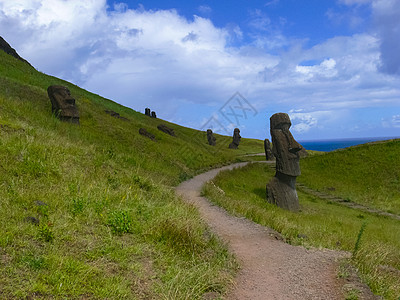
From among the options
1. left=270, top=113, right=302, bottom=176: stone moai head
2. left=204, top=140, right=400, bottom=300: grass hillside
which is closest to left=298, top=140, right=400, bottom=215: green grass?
left=204, top=140, right=400, bottom=300: grass hillside

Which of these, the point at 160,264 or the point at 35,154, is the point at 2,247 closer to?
the point at 160,264

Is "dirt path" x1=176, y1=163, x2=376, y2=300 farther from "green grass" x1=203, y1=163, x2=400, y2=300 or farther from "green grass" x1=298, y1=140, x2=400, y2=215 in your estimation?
"green grass" x1=298, y1=140, x2=400, y2=215

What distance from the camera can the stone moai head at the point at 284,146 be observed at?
55.8 ft

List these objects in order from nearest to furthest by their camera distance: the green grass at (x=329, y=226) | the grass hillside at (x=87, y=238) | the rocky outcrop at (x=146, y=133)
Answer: the grass hillside at (x=87, y=238)
the green grass at (x=329, y=226)
the rocky outcrop at (x=146, y=133)

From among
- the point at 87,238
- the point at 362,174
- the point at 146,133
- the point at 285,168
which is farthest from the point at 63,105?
the point at 362,174

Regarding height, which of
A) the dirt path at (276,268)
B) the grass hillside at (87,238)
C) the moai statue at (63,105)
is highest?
the moai statue at (63,105)

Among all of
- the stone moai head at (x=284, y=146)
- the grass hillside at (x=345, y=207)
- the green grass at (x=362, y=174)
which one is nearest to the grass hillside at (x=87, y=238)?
the grass hillside at (x=345, y=207)

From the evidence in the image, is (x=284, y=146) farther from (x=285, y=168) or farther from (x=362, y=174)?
(x=362, y=174)

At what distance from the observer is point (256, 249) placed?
290 inches

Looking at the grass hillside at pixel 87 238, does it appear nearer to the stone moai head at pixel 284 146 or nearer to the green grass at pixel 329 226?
the green grass at pixel 329 226

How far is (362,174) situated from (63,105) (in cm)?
2478

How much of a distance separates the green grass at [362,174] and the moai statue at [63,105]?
19558 millimetres

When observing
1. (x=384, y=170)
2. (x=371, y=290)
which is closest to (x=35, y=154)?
(x=371, y=290)

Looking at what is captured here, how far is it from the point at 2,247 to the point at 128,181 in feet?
19.7
